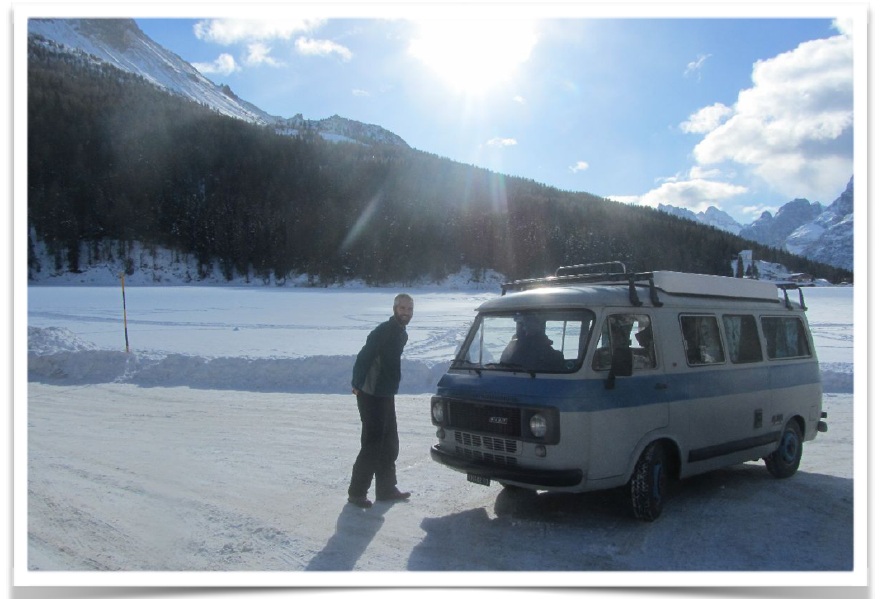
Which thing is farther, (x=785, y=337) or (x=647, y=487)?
(x=785, y=337)

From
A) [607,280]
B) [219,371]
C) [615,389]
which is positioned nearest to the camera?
[615,389]

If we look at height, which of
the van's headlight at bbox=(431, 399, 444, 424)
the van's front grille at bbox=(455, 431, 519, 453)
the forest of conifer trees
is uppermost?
the forest of conifer trees

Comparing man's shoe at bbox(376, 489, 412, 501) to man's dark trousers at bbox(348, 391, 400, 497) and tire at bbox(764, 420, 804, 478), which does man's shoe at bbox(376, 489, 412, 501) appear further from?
tire at bbox(764, 420, 804, 478)

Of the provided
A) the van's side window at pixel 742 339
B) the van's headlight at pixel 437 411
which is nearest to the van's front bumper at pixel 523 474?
the van's headlight at pixel 437 411

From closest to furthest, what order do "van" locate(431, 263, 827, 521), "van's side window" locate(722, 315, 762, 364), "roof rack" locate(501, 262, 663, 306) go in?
"van" locate(431, 263, 827, 521) → "roof rack" locate(501, 262, 663, 306) → "van's side window" locate(722, 315, 762, 364)

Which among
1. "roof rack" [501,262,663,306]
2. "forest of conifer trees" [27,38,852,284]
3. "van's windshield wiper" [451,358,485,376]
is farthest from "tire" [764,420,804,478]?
"forest of conifer trees" [27,38,852,284]

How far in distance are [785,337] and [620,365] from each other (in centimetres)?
374


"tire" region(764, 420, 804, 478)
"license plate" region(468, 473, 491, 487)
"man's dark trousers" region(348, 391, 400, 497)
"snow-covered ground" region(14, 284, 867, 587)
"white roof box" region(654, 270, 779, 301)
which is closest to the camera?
"snow-covered ground" region(14, 284, 867, 587)

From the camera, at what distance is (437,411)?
6297mm

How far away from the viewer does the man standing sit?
6.22m

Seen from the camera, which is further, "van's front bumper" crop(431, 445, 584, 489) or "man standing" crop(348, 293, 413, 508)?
"man standing" crop(348, 293, 413, 508)

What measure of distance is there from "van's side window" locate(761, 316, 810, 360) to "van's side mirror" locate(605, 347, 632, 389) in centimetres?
299

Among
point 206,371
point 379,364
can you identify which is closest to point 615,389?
point 379,364

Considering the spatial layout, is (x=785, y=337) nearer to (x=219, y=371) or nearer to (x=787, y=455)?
(x=787, y=455)
